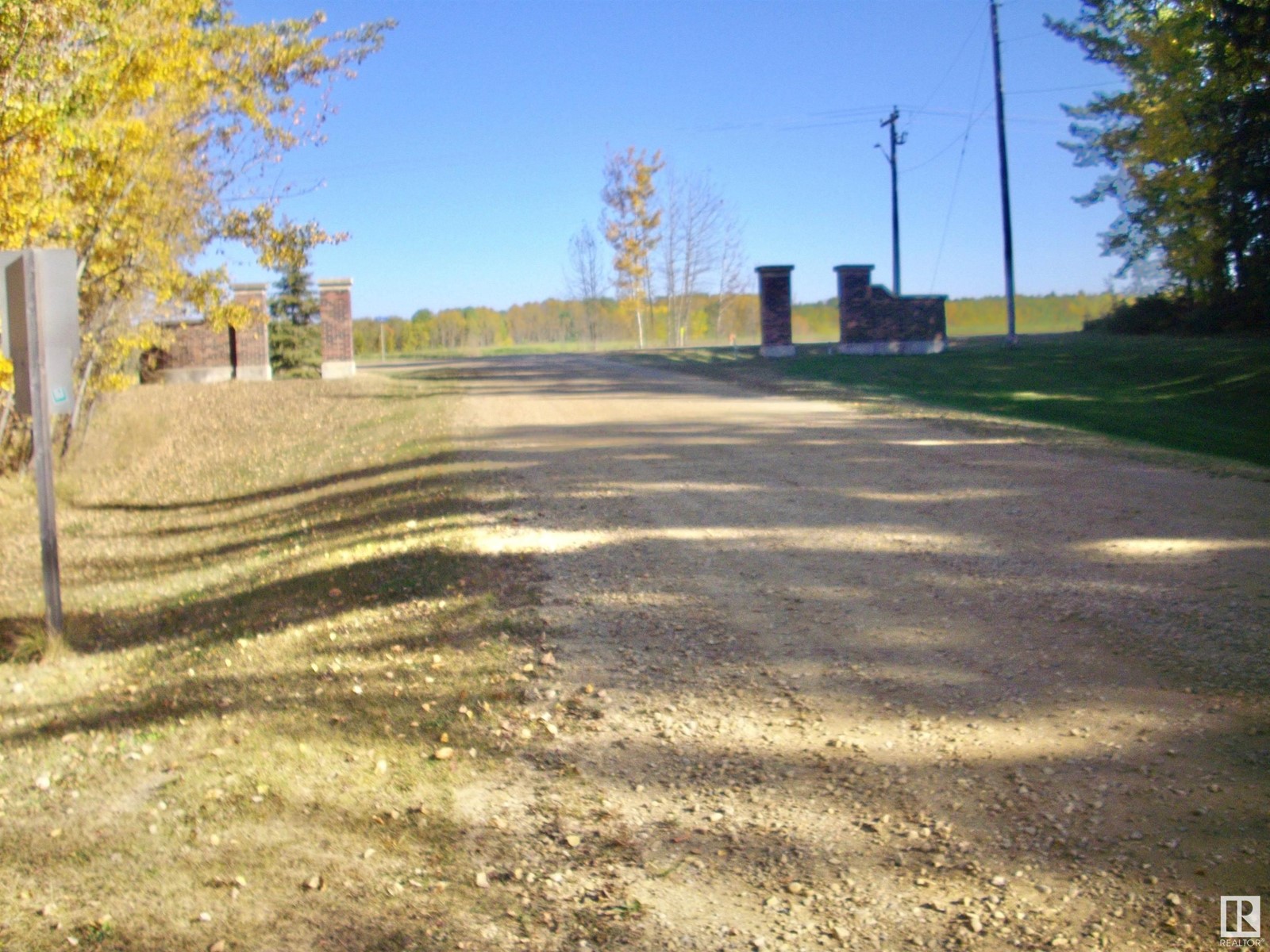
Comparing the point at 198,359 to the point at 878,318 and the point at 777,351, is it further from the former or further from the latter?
the point at 878,318

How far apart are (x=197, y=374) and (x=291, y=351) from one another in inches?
Result: 113

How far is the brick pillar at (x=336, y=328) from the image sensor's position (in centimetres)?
2920

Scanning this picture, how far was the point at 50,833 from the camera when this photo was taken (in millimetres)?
4859

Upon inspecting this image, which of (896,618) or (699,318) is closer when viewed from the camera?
(896,618)

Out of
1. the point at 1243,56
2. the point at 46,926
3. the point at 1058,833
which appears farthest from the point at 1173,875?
the point at 1243,56

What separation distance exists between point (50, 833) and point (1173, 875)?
15.4ft

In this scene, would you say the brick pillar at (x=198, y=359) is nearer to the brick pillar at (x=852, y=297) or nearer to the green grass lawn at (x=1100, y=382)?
the green grass lawn at (x=1100, y=382)

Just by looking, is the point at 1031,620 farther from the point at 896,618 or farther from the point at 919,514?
the point at 919,514

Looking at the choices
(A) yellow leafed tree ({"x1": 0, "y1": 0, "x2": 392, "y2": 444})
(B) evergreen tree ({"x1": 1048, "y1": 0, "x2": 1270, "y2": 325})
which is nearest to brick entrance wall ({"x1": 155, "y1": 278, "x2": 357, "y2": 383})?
(A) yellow leafed tree ({"x1": 0, "y1": 0, "x2": 392, "y2": 444})

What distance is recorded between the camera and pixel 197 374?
93.6 ft

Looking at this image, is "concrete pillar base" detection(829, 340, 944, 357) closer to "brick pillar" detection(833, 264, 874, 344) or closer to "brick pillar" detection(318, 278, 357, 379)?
"brick pillar" detection(833, 264, 874, 344)

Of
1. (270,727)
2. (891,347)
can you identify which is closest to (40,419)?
(270,727)

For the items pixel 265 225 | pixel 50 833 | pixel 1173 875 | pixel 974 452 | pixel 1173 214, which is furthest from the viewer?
pixel 1173 214

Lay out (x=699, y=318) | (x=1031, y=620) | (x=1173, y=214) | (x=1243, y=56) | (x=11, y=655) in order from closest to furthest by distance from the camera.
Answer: (x=1031, y=620) → (x=11, y=655) → (x=1243, y=56) → (x=1173, y=214) → (x=699, y=318)
